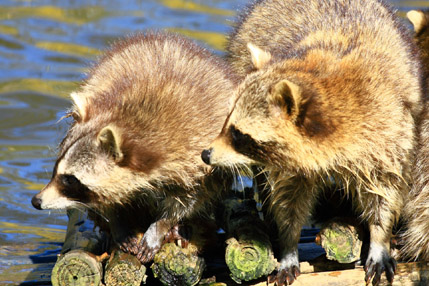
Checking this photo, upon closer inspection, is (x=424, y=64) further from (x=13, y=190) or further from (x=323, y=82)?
(x=13, y=190)

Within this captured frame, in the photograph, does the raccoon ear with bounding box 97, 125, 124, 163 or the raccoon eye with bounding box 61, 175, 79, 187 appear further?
the raccoon eye with bounding box 61, 175, 79, 187

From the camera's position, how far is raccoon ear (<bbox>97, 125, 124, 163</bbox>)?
5.54 meters

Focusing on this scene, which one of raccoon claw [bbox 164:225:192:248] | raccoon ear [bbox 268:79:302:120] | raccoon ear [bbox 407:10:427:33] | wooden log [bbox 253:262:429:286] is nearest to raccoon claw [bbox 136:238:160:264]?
raccoon claw [bbox 164:225:192:248]

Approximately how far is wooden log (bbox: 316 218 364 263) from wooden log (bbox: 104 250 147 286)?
1286 millimetres

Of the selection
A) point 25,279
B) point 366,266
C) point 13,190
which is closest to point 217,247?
point 366,266

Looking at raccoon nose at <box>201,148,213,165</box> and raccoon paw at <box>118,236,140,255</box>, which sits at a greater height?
raccoon nose at <box>201,148,213,165</box>

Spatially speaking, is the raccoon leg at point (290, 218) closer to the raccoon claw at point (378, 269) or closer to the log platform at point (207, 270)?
the log platform at point (207, 270)

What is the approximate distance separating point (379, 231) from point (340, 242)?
29cm

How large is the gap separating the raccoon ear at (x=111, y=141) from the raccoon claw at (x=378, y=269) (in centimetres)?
188

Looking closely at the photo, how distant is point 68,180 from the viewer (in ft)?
18.6

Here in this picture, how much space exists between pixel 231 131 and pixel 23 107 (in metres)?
7.58

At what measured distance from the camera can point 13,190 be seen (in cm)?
989

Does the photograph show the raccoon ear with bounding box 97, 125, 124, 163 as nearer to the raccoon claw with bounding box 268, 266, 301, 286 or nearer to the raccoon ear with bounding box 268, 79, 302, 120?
the raccoon ear with bounding box 268, 79, 302, 120

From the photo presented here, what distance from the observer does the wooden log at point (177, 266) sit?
579 centimetres
